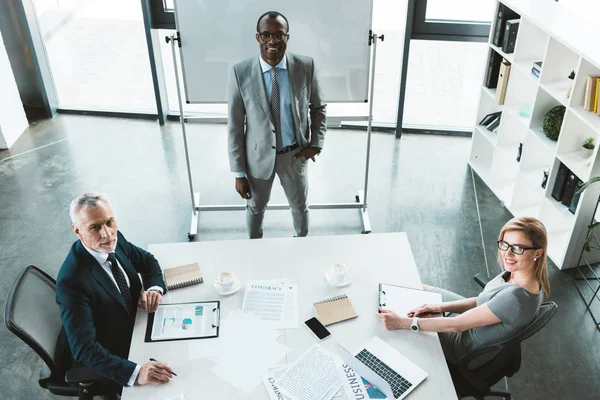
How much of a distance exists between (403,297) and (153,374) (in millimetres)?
1198

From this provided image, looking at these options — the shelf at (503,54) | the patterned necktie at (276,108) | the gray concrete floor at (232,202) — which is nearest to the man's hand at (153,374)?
the gray concrete floor at (232,202)

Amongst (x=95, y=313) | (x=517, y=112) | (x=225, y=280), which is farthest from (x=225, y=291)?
(x=517, y=112)

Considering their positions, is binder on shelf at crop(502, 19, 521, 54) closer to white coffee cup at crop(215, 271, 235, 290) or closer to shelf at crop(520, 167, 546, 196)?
shelf at crop(520, 167, 546, 196)

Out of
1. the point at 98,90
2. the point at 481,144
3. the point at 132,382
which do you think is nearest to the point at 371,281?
the point at 132,382

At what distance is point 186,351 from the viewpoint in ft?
8.37

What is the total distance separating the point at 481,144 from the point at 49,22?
15.0 ft

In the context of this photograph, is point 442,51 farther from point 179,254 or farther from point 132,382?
point 132,382

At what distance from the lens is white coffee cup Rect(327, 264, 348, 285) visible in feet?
9.40

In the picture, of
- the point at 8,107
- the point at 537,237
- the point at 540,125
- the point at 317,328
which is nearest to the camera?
the point at 537,237

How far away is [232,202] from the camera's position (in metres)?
5.05

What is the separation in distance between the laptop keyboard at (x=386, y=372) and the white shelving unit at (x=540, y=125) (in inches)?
86.9

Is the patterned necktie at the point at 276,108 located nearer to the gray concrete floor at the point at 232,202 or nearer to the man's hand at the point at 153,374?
the gray concrete floor at the point at 232,202

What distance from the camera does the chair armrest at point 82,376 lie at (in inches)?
97.3

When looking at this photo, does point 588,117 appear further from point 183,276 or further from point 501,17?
point 183,276
